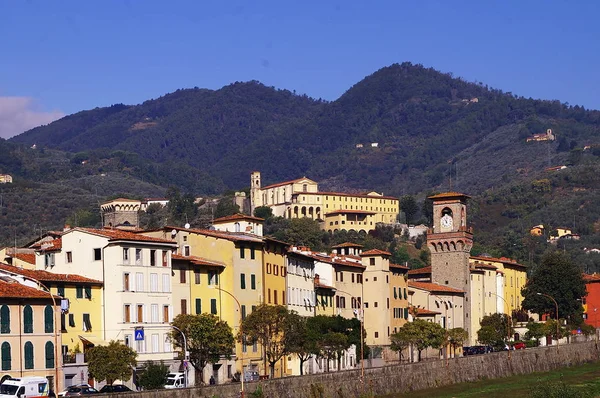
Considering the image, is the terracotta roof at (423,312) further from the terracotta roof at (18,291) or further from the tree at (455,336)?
the terracotta roof at (18,291)

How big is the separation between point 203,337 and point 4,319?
16.4m

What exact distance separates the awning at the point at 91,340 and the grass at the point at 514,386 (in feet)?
63.8

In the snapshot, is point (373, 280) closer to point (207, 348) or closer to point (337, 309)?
point (337, 309)

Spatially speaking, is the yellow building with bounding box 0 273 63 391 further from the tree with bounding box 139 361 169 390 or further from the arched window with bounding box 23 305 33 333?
the tree with bounding box 139 361 169 390

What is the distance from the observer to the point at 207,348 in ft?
280

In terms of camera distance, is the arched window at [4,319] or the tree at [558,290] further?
the tree at [558,290]

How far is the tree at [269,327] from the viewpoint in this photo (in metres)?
92.3

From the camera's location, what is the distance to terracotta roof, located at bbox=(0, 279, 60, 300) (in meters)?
72.1

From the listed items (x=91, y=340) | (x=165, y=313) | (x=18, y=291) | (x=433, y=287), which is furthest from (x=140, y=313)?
(x=433, y=287)

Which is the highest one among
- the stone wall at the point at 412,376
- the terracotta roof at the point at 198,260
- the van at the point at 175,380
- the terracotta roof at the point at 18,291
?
the terracotta roof at the point at 198,260

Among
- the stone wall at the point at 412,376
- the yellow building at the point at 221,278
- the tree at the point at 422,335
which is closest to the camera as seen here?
the stone wall at the point at 412,376

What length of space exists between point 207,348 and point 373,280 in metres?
48.1

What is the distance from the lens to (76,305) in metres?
82.5

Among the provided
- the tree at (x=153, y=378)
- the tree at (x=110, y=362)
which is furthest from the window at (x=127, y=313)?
the tree at (x=153, y=378)
